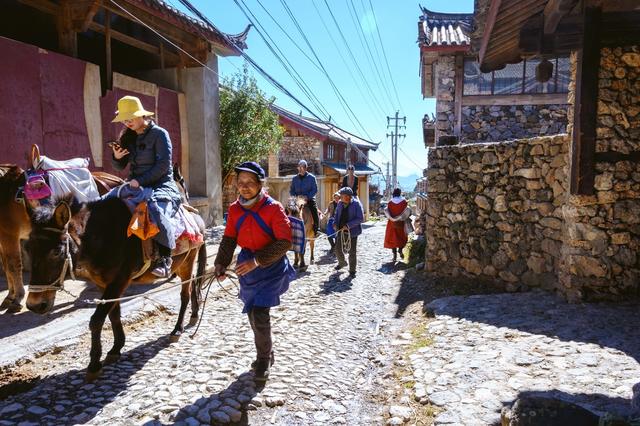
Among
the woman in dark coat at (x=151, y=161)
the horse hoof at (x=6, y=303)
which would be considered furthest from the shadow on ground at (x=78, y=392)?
the horse hoof at (x=6, y=303)

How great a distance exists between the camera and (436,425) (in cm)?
345

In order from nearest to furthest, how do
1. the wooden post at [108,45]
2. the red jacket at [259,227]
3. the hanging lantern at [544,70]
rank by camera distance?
1. the red jacket at [259,227]
2. the hanging lantern at [544,70]
3. the wooden post at [108,45]

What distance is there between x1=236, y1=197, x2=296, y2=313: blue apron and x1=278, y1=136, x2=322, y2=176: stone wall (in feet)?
77.9

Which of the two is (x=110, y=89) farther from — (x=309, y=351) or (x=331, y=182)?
(x=331, y=182)

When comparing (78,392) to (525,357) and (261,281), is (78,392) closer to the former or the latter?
(261,281)

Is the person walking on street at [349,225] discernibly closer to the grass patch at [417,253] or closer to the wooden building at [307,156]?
the grass patch at [417,253]

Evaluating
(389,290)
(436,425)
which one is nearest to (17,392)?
(436,425)

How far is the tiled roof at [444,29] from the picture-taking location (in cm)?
1204

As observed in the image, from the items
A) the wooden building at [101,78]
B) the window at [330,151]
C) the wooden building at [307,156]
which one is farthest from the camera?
the window at [330,151]

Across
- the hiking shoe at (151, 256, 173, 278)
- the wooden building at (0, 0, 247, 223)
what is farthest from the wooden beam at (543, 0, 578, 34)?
the wooden building at (0, 0, 247, 223)

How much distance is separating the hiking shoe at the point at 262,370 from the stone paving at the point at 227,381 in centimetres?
8

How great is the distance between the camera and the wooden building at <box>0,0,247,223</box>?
8094 mm

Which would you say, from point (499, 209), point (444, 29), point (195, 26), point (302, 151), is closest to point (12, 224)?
point (499, 209)

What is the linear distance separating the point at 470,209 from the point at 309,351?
4257 millimetres
